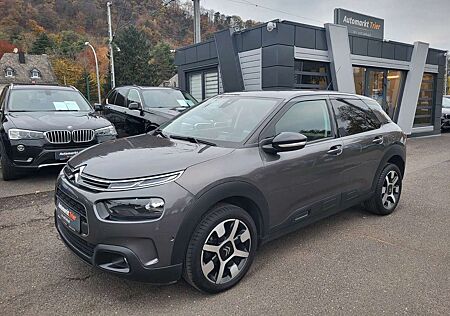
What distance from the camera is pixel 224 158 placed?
271 cm

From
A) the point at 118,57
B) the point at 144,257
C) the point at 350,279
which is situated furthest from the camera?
the point at 118,57

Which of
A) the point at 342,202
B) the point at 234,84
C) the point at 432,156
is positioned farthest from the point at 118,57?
the point at 342,202

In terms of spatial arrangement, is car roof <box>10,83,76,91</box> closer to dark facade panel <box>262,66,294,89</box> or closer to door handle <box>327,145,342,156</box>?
dark facade panel <box>262,66,294,89</box>

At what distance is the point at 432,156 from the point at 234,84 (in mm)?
5645

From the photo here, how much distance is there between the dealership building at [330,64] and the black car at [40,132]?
459cm

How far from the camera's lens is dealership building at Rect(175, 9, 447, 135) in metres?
8.87

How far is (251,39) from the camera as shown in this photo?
9.32 metres

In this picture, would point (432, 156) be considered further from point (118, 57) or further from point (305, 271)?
point (118, 57)

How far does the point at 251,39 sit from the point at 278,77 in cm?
151

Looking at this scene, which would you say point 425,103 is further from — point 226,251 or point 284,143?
point 226,251

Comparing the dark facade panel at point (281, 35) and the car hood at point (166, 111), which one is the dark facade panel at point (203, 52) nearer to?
the dark facade panel at point (281, 35)

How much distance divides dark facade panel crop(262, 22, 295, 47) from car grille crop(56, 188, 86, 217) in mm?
7094

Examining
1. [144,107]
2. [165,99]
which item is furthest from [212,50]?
[144,107]

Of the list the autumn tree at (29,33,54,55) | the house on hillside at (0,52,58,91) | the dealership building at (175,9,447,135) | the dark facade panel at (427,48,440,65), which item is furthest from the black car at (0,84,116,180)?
the autumn tree at (29,33,54,55)
